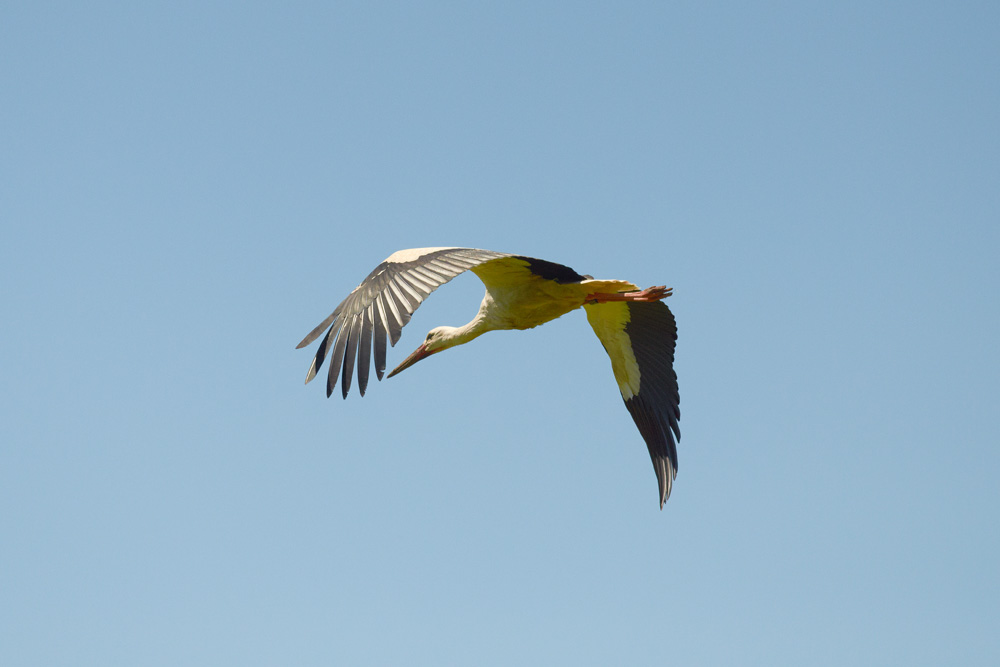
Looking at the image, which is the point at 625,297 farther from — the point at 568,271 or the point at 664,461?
the point at 664,461

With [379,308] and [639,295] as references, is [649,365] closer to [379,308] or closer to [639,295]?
[639,295]

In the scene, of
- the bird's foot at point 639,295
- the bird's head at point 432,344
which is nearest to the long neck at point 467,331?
the bird's head at point 432,344

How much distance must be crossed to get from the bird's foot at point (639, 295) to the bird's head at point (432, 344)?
1.65 metres

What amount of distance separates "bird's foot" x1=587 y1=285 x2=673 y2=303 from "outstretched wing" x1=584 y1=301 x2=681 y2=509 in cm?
136

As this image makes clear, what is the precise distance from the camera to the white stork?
7516 mm

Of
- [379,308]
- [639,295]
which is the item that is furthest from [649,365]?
[379,308]

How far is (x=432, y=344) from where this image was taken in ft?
34.3

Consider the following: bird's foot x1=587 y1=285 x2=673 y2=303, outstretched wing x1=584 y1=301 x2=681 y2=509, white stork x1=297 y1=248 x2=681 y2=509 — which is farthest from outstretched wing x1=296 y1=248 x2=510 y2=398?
outstretched wing x1=584 y1=301 x2=681 y2=509

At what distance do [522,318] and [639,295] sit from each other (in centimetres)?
121

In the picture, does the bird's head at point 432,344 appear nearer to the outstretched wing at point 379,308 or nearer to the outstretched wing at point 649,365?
the outstretched wing at point 649,365

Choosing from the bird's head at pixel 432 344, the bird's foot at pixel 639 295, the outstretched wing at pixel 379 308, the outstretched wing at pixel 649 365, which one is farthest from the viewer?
the outstretched wing at pixel 649 365

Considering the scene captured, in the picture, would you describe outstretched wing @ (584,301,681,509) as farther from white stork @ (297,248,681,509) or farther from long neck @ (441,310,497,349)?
long neck @ (441,310,497,349)

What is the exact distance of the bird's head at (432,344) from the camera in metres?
10.4

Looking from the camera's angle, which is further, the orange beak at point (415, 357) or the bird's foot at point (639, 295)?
the orange beak at point (415, 357)
